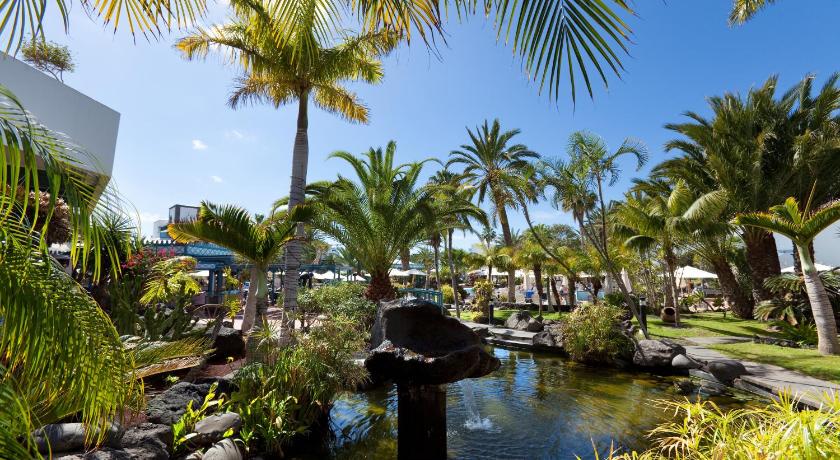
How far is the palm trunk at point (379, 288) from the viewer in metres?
12.7

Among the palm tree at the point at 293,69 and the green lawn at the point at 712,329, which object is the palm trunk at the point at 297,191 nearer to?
the palm tree at the point at 293,69

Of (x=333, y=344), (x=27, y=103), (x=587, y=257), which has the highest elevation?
(x=27, y=103)

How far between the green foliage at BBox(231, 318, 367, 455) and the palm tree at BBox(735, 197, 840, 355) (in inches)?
399

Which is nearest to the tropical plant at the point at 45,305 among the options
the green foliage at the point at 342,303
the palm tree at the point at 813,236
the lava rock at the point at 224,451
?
the lava rock at the point at 224,451

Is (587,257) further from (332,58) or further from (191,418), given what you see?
(191,418)

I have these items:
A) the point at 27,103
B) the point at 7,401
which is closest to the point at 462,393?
the point at 7,401

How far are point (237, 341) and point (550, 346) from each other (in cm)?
871

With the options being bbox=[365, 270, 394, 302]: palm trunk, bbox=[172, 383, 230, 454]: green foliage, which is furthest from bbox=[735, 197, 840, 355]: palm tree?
bbox=[172, 383, 230, 454]: green foliage

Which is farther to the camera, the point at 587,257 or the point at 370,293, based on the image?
the point at 587,257

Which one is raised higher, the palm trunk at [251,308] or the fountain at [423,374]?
the palm trunk at [251,308]

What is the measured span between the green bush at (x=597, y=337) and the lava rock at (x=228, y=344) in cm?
832

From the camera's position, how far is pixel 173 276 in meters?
10.0

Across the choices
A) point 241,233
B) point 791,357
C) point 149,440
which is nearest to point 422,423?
point 149,440

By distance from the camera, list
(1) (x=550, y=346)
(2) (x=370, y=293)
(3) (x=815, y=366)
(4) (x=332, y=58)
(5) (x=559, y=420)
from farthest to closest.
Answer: (2) (x=370, y=293) → (1) (x=550, y=346) → (4) (x=332, y=58) → (3) (x=815, y=366) → (5) (x=559, y=420)
